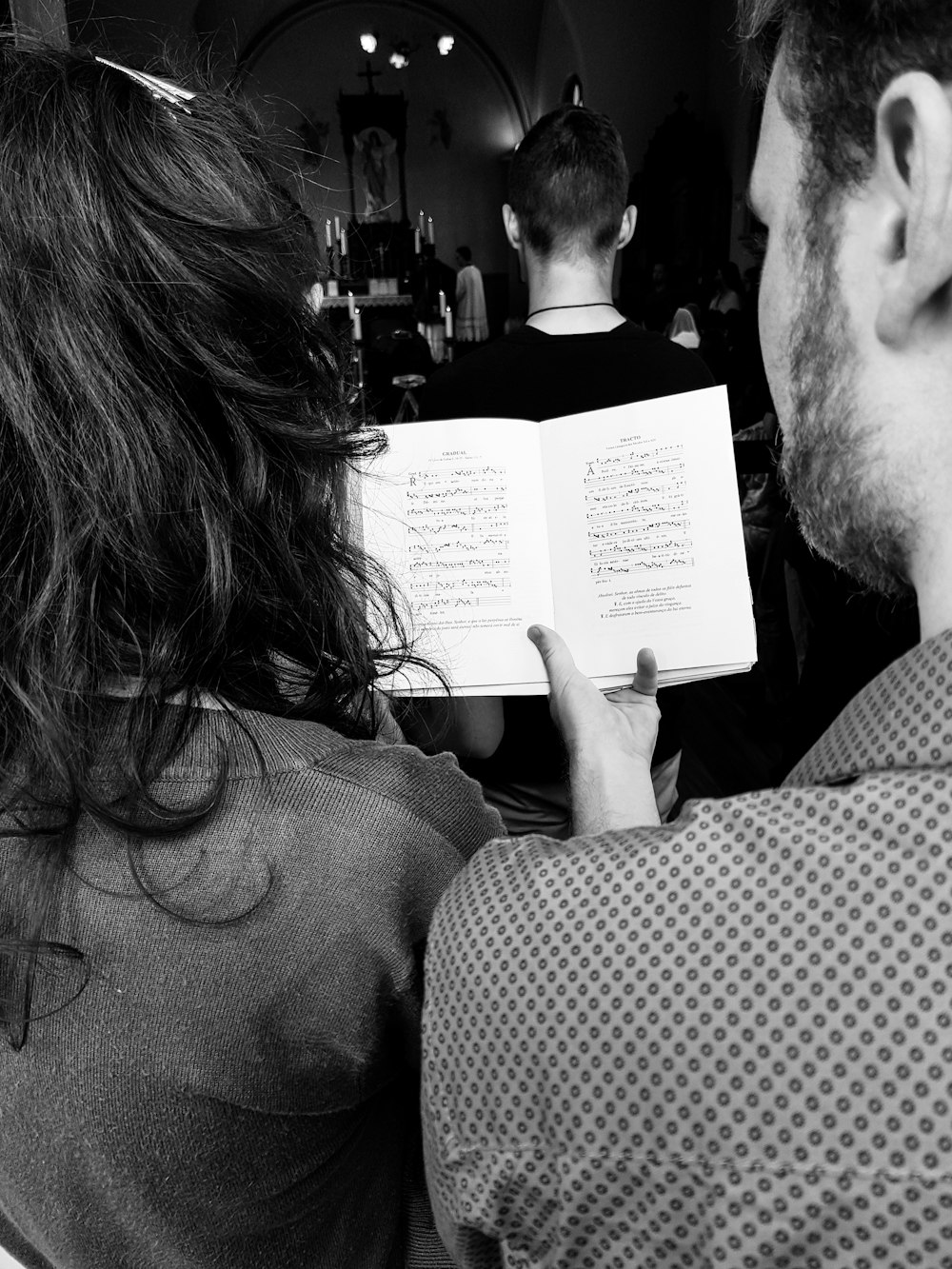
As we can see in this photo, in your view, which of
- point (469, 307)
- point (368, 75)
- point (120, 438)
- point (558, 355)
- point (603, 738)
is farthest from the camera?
point (368, 75)

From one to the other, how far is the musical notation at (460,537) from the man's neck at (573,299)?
1.80ft

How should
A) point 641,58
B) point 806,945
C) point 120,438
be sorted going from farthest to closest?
point 641,58 → point 120,438 → point 806,945

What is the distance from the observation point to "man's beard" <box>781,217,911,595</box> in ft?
1.64

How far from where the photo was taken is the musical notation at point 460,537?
1140 millimetres

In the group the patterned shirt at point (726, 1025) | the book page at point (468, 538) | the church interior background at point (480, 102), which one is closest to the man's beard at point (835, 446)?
the patterned shirt at point (726, 1025)

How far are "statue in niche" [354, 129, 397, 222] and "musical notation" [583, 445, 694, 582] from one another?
11.9m

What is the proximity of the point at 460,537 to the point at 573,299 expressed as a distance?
0.68 meters

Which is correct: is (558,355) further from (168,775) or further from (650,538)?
(168,775)

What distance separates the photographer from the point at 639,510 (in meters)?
1.13

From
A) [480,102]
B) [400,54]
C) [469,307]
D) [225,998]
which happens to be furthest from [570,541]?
[480,102]

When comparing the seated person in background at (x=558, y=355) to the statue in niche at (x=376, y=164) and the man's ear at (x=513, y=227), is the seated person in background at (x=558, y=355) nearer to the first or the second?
the man's ear at (x=513, y=227)

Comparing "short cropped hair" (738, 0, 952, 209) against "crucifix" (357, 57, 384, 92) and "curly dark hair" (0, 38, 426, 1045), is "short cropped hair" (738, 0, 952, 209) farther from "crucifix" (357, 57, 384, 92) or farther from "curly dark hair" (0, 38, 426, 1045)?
"crucifix" (357, 57, 384, 92)

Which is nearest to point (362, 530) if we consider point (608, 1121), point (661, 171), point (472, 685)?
point (472, 685)

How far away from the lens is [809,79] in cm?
55
